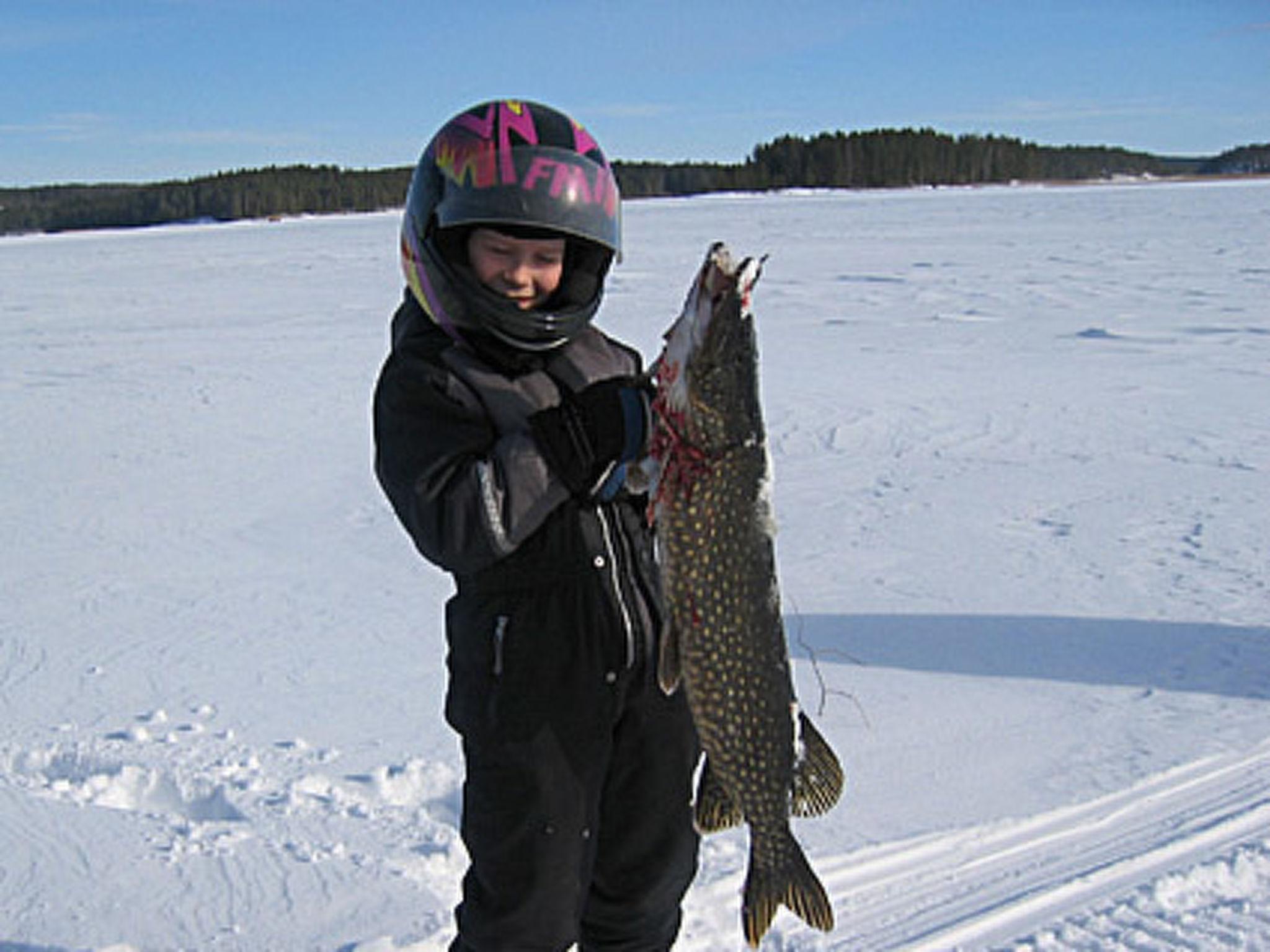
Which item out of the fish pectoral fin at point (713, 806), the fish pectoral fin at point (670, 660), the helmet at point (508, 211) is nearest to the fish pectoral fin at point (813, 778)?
the fish pectoral fin at point (713, 806)

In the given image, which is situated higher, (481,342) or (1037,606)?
(481,342)

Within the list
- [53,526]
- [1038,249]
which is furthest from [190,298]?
[1038,249]

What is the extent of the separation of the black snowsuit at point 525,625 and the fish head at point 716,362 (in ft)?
1.01

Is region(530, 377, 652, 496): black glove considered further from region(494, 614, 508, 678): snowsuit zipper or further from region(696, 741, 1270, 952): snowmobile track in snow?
region(696, 741, 1270, 952): snowmobile track in snow

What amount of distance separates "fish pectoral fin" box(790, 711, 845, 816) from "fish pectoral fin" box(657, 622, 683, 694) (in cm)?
27

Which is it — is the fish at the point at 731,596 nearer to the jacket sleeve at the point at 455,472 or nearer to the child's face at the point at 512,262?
the jacket sleeve at the point at 455,472

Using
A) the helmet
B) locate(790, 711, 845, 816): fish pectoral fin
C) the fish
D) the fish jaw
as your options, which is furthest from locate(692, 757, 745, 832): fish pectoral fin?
the helmet

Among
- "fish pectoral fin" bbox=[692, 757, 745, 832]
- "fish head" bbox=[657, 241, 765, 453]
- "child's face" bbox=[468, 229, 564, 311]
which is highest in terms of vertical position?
"child's face" bbox=[468, 229, 564, 311]

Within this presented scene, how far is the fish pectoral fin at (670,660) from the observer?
197cm

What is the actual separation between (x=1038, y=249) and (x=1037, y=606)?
17671 mm

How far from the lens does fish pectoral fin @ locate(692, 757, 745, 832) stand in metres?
2.09

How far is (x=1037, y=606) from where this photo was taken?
15.8 ft

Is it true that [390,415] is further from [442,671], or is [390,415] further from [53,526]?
[53,526]

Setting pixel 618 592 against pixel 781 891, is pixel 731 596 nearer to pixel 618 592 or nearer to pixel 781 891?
pixel 618 592
